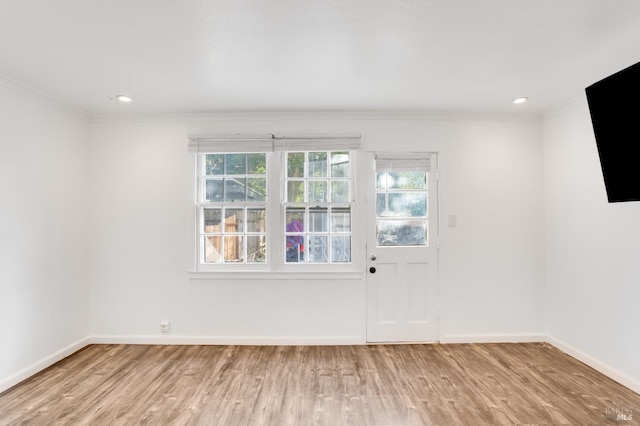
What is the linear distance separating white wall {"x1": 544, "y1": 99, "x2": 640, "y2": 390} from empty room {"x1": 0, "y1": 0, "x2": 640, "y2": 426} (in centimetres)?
2

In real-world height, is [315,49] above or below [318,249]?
above

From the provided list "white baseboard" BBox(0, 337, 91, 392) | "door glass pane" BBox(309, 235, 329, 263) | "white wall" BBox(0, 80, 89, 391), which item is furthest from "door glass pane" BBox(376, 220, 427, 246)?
"white baseboard" BBox(0, 337, 91, 392)

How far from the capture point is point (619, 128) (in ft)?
6.84

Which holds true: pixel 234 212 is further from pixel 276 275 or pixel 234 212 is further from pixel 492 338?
pixel 492 338

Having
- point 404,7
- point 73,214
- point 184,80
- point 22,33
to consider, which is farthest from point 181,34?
point 73,214

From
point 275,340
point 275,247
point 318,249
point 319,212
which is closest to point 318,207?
point 319,212

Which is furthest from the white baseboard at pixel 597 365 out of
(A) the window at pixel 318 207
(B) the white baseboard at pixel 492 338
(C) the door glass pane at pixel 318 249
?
(C) the door glass pane at pixel 318 249

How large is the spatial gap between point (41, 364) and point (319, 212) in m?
2.97

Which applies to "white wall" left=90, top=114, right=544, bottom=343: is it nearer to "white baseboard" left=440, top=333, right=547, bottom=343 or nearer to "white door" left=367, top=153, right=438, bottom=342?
"white baseboard" left=440, top=333, right=547, bottom=343

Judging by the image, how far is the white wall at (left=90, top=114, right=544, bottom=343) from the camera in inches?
138

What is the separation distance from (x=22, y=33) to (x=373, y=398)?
3.44 m

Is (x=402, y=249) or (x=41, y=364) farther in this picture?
(x=402, y=249)

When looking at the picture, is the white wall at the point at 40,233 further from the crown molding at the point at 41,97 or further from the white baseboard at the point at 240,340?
the white baseboard at the point at 240,340

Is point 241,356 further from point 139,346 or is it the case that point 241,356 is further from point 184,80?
point 184,80
